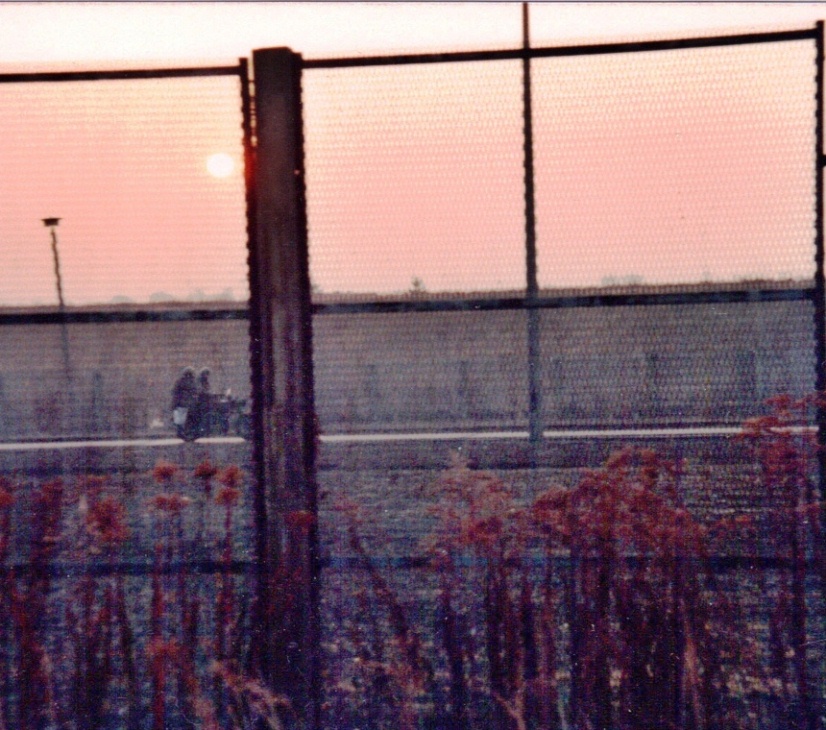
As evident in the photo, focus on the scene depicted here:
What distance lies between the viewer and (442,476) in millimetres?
3285

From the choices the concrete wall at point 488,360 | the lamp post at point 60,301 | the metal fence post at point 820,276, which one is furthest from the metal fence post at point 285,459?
the metal fence post at point 820,276

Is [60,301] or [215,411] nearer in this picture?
[60,301]

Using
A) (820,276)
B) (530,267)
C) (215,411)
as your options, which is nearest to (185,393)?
(215,411)

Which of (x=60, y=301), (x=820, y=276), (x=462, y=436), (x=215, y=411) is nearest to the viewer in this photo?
(x=820, y=276)

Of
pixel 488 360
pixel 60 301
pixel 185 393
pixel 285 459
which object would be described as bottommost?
pixel 285 459

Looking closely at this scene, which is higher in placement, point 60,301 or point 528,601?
point 60,301

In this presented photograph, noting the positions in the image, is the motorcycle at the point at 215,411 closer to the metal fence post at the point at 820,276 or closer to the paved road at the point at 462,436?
the paved road at the point at 462,436

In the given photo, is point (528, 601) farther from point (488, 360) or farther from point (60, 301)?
point (60, 301)

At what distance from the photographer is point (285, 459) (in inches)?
118

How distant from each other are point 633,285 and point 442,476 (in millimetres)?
920

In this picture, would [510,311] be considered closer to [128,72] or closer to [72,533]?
[128,72]

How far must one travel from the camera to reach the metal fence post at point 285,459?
2.98 metres

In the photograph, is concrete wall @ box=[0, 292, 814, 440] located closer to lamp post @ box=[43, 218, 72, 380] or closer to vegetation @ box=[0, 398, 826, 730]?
lamp post @ box=[43, 218, 72, 380]

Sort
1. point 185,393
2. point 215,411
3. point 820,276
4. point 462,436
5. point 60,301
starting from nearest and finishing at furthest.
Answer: point 820,276 < point 60,301 < point 462,436 < point 185,393 < point 215,411
